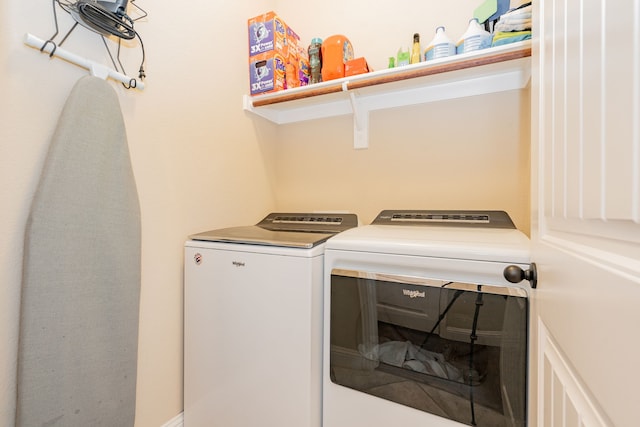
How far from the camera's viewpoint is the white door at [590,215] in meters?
0.29

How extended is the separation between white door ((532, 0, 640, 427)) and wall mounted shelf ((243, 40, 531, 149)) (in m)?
0.63

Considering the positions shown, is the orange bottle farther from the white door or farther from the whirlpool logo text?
the whirlpool logo text

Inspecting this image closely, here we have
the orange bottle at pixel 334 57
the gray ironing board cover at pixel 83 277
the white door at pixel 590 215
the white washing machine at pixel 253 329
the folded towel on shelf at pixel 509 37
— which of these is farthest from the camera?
the orange bottle at pixel 334 57

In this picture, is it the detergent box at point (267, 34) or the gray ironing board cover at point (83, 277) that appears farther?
the detergent box at point (267, 34)

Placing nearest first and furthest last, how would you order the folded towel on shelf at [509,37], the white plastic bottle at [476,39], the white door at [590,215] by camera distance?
the white door at [590,215], the folded towel on shelf at [509,37], the white plastic bottle at [476,39]

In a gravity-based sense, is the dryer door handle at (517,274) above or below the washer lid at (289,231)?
below

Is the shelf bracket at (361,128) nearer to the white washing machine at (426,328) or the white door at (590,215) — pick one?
the white washing machine at (426,328)

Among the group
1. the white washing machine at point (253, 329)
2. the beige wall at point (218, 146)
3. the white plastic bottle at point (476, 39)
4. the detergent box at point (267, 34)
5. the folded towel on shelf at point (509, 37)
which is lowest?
the white washing machine at point (253, 329)

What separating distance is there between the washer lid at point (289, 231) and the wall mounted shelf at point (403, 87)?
1.76ft

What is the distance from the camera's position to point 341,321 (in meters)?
1.03

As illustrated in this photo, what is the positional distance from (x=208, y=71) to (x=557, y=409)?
1.69m

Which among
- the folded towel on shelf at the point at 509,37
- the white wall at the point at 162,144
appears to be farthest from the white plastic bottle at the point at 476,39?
the white wall at the point at 162,144

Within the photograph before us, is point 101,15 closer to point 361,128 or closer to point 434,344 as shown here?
point 361,128

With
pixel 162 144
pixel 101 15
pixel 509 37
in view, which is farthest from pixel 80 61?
pixel 509 37
